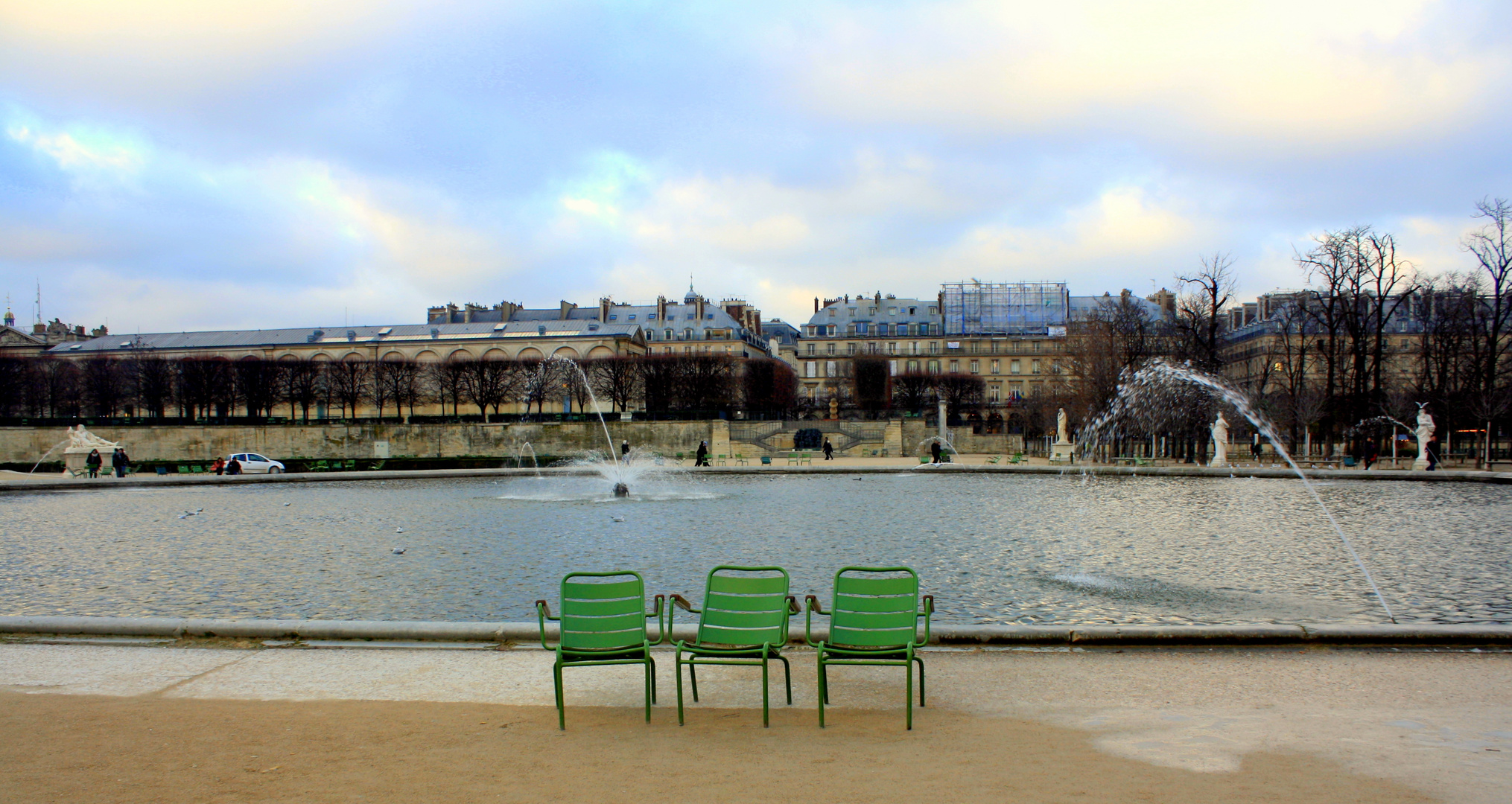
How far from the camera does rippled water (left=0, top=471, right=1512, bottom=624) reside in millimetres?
9492

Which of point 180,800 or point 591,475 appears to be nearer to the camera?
point 180,800

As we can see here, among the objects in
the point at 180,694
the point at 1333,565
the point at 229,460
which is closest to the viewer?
the point at 180,694

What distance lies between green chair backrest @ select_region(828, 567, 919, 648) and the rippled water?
3.27m

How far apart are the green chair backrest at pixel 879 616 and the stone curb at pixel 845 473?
95.5 ft

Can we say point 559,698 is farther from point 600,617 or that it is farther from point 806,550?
point 806,550

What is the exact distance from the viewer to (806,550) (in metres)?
13.4

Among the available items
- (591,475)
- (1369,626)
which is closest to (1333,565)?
(1369,626)

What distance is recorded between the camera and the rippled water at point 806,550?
9.49m

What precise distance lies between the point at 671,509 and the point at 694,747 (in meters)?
15.8

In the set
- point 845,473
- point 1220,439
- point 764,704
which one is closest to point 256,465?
point 845,473

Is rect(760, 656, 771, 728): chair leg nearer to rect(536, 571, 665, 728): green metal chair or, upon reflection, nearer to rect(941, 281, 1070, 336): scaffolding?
rect(536, 571, 665, 728): green metal chair

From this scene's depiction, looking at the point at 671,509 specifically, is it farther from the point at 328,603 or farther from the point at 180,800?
the point at 180,800

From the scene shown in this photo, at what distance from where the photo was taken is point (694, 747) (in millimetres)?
4898

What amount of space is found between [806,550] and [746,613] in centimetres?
785
